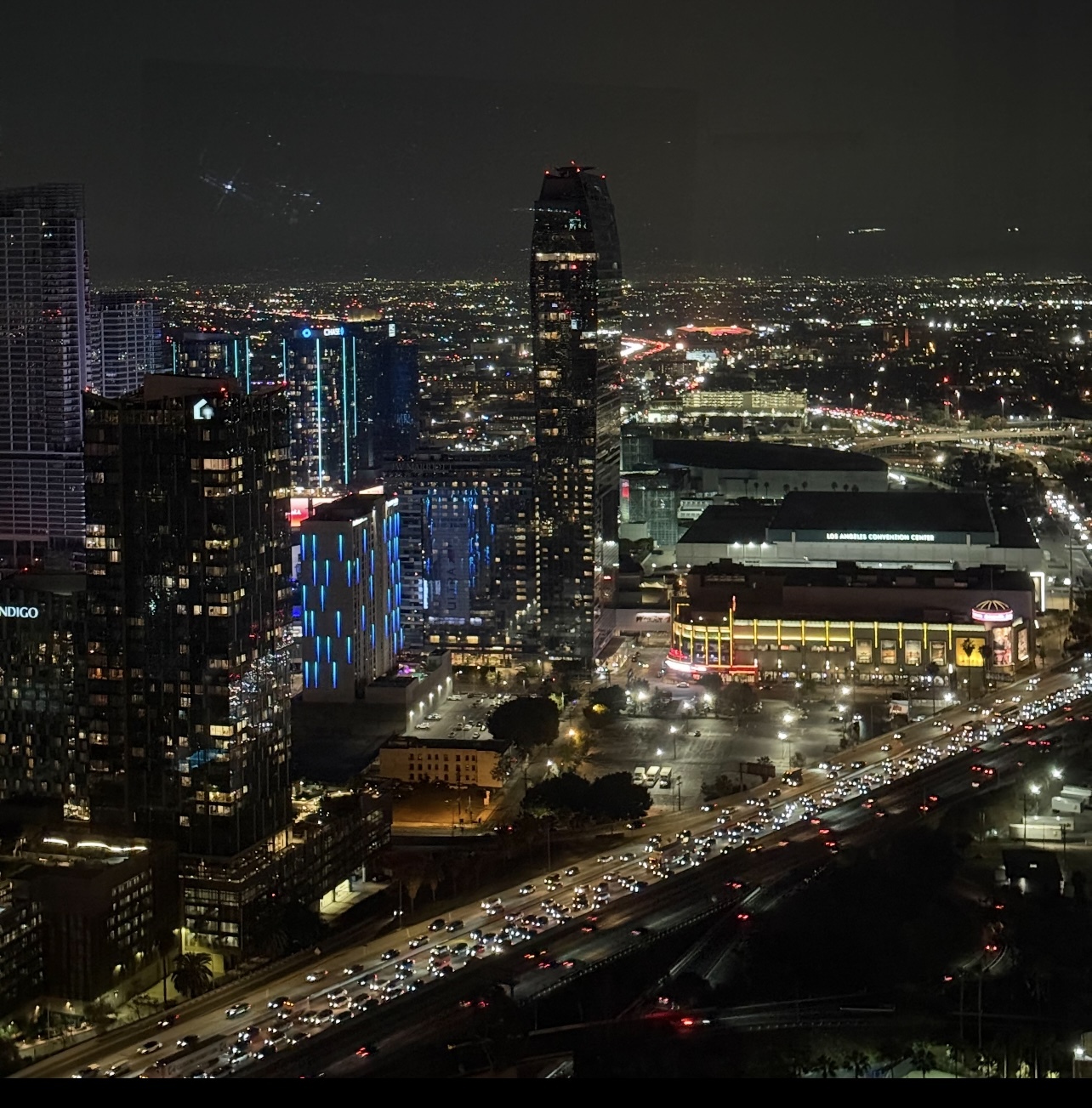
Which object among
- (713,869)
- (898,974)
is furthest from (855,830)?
(898,974)

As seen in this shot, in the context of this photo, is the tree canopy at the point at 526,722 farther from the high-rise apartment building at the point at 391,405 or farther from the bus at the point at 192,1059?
the bus at the point at 192,1059

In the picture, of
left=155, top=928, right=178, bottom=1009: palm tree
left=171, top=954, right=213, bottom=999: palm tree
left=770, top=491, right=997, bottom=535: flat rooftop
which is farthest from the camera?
left=770, top=491, right=997, bottom=535: flat rooftop

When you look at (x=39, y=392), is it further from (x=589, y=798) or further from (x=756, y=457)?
Result: (x=756, y=457)

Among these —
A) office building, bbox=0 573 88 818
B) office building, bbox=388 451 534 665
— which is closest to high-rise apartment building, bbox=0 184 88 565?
office building, bbox=0 573 88 818

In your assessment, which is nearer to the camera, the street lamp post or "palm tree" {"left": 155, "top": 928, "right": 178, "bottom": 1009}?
"palm tree" {"left": 155, "top": 928, "right": 178, "bottom": 1009}

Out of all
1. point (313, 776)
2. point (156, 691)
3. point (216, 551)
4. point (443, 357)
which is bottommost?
point (313, 776)

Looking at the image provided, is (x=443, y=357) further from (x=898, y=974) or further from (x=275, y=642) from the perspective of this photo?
(x=898, y=974)

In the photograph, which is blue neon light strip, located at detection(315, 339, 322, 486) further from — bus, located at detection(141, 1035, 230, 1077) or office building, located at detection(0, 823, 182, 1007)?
bus, located at detection(141, 1035, 230, 1077)
